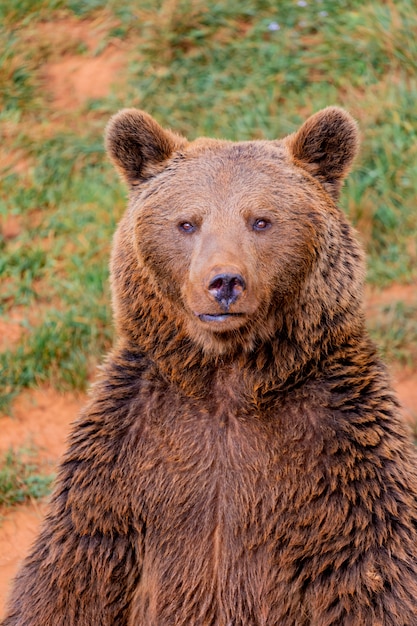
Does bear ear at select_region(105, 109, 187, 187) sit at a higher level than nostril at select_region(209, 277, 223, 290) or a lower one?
higher

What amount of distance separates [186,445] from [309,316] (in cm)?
77

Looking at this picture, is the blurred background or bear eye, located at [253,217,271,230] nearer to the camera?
bear eye, located at [253,217,271,230]

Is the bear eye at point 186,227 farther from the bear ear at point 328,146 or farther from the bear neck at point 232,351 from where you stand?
the bear ear at point 328,146

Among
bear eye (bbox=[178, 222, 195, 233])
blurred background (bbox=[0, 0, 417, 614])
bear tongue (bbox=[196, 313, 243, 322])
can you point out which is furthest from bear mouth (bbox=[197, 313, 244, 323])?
blurred background (bbox=[0, 0, 417, 614])

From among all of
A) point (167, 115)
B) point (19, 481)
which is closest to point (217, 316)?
point (19, 481)

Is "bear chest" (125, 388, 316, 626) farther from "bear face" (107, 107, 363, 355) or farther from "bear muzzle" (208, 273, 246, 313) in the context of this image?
"bear muzzle" (208, 273, 246, 313)

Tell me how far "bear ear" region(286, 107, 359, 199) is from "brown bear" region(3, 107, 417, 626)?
0.02m

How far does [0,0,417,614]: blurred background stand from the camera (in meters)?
7.77

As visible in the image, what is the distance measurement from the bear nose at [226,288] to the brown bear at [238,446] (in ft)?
0.68

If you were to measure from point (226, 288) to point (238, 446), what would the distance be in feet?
2.74

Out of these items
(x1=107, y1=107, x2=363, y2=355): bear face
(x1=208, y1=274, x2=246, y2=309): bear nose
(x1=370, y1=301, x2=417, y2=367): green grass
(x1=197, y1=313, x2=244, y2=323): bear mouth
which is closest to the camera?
(x1=208, y1=274, x2=246, y2=309): bear nose

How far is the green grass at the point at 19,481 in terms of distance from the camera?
698 centimetres

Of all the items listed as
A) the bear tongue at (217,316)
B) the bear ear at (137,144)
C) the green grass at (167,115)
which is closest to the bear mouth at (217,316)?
the bear tongue at (217,316)

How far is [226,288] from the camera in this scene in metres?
4.36
